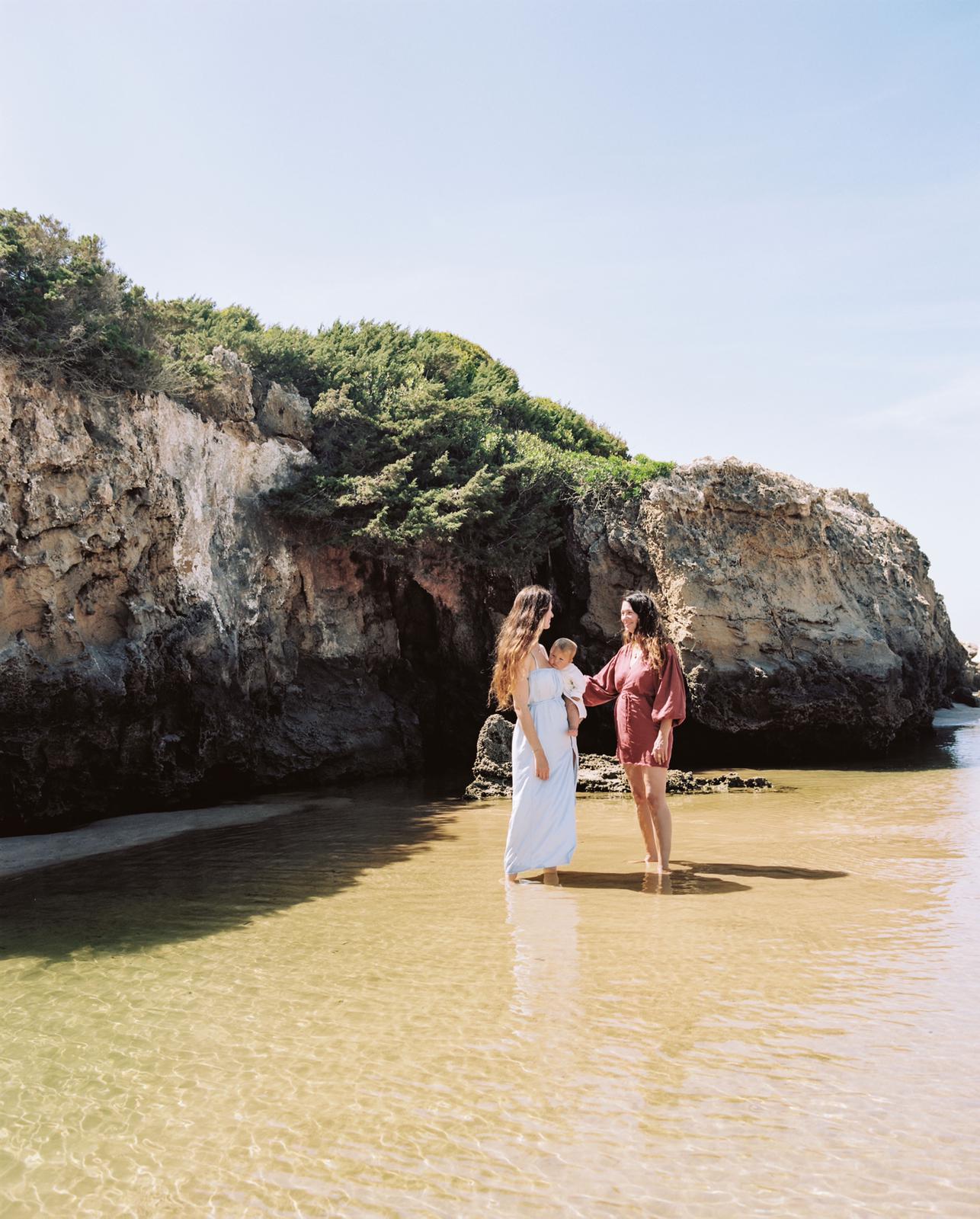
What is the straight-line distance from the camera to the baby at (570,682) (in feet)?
22.0

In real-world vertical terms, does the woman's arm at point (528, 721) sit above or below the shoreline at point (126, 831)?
above

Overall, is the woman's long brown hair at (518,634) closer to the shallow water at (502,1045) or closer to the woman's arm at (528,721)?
the woman's arm at (528,721)

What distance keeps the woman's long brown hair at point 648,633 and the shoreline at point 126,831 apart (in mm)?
5742

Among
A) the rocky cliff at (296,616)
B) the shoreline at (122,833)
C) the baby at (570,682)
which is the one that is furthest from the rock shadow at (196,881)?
the rocky cliff at (296,616)

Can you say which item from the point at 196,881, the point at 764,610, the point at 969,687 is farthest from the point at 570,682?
the point at 969,687

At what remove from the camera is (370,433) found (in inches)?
648

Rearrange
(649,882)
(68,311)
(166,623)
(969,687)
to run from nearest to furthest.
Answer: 1. (649,882)
2. (68,311)
3. (166,623)
4. (969,687)

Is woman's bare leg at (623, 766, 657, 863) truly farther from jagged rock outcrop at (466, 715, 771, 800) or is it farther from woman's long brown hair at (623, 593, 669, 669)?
jagged rock outcrop at (466, 715, 771, 800)

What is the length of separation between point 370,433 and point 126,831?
843 centimetres

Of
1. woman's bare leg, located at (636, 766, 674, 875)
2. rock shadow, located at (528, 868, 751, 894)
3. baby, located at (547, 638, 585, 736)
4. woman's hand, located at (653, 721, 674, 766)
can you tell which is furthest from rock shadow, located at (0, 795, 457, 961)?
woman's hand, located at (653, 721, 674, 766)

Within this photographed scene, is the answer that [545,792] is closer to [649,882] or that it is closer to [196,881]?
[649,882]

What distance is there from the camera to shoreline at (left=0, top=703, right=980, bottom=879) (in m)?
9.02

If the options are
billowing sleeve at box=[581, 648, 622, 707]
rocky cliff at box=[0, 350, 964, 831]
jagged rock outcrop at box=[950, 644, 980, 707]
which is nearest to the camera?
billowing sleeve at box=[581, 648, 622, 707]

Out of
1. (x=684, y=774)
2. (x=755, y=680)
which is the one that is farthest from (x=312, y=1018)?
(x=755, y=680)
